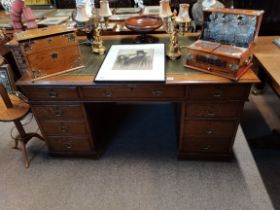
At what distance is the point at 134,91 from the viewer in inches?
53.0

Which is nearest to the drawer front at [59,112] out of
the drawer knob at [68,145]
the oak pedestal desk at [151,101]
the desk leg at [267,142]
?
the oak pedestal desk at [151,101]

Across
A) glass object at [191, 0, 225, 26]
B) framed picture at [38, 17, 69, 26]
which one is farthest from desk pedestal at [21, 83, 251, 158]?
framed picture at [38, 17, 69, 26]

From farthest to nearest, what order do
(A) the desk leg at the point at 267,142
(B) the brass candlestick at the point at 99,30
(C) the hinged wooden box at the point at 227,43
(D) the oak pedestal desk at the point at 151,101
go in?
(A) the desk leg at the point at 267,142
(B) the brass candlestick at the point at 99,30
(D) the oak pedestal desk at the point at 151,101
(C) the hinged wooden box at the point at 227,43

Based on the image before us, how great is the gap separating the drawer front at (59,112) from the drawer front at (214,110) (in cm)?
73

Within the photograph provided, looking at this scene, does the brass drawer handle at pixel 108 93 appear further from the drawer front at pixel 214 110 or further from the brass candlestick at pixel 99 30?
the drawer front at pixel 214 110

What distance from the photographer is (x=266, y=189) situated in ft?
4.86

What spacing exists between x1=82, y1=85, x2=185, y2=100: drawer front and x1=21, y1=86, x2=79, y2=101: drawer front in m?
0.08

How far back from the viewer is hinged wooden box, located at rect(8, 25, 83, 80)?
48.4 inches

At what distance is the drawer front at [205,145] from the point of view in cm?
156

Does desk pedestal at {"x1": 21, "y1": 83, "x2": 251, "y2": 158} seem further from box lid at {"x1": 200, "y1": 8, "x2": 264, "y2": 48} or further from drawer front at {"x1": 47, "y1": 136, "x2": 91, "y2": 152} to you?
box lid at {"x1": 200, "y1": 8, "x2": 264, "y2": 48}

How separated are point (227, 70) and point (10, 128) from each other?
200cm

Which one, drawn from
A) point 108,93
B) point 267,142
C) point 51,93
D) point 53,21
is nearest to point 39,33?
point 51,93

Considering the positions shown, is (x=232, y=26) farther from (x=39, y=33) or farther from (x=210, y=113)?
(x=39, y=33)

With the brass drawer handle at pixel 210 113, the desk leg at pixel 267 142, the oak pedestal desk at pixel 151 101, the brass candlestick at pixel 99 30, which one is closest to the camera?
the oak pedestal desk at pixel 151 101
